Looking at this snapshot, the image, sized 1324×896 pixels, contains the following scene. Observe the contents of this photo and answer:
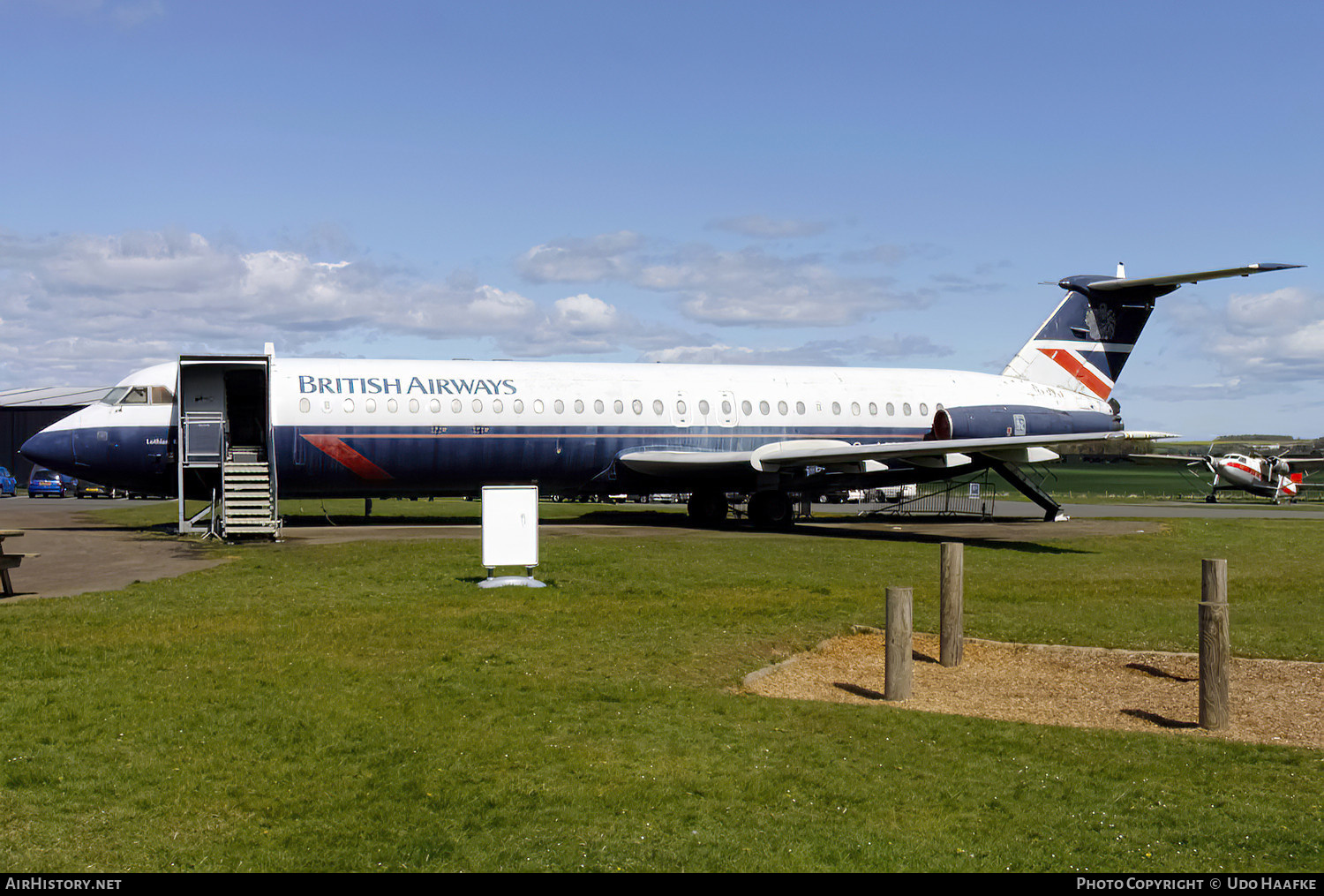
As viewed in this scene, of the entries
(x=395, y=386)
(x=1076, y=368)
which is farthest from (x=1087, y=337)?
(x=395, y=386)

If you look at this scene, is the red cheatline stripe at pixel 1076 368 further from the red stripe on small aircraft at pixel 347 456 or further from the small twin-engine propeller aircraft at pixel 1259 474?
the red stripe on small aircraft at pixel 347 456

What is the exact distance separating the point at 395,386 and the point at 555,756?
21.8m

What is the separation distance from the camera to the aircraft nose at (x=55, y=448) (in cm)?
2748

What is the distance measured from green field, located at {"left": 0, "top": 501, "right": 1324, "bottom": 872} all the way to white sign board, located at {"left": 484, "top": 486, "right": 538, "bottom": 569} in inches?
55.6

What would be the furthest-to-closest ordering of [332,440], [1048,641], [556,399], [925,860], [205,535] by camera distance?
1. [556,399]
2. [332,440]
3. [205,535]
4. [1048,641]
5. [925,860]

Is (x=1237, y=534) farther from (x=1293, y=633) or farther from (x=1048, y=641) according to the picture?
(x=1048, y=641)

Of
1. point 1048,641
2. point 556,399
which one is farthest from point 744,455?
point 1048,641

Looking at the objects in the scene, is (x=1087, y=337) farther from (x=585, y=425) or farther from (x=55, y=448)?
(x=55, y=448)

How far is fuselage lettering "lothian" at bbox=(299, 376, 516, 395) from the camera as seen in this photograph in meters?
28.2

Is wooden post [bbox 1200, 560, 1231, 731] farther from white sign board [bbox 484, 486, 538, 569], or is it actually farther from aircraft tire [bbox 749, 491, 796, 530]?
aircraft tire [bbox 749, 491, 796, 530]

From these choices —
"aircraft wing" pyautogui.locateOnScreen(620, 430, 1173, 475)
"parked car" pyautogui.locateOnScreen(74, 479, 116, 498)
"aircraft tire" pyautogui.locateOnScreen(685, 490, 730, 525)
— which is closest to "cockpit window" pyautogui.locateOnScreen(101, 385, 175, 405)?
"aircraft wing" pyautogui.locateOnScreen(620, 430, 1173, 475)

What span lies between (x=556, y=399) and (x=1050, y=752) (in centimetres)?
2269

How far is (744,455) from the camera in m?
30.5

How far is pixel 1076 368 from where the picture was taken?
37.0 meters
